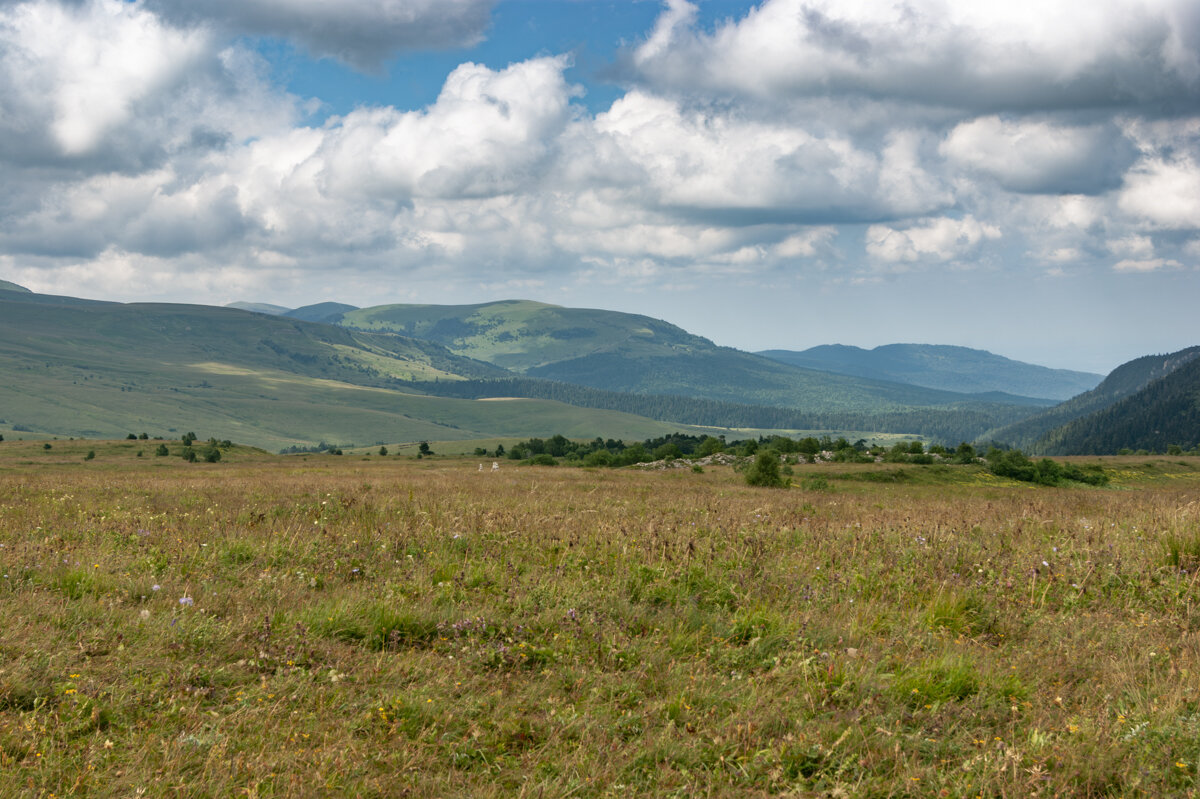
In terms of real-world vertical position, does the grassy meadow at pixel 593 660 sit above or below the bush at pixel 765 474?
above

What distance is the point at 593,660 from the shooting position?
22.4 feet

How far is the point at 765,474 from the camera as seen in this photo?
37.7 m

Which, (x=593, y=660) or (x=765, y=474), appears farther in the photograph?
(x=765, y=474)

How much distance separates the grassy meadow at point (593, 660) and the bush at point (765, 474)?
25447mm

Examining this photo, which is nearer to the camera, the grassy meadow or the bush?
the grassy meadow

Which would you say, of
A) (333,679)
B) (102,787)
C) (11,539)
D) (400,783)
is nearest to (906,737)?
(400,783)

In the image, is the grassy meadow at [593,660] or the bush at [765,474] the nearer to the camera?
the grassy meadow at [593,660]

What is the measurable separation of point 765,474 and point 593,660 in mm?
32121

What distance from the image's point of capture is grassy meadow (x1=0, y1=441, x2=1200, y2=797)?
5027 mm

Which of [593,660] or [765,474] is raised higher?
[593,660]

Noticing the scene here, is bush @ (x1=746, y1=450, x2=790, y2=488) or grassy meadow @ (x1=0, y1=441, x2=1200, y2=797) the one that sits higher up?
grassy meadow @ (x1=0, y1=441, x2=1200, y2=797)

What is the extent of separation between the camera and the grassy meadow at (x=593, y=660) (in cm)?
503

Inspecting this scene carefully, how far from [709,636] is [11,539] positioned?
951cm

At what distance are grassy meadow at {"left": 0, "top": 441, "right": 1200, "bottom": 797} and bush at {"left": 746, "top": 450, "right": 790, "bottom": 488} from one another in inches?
1002
